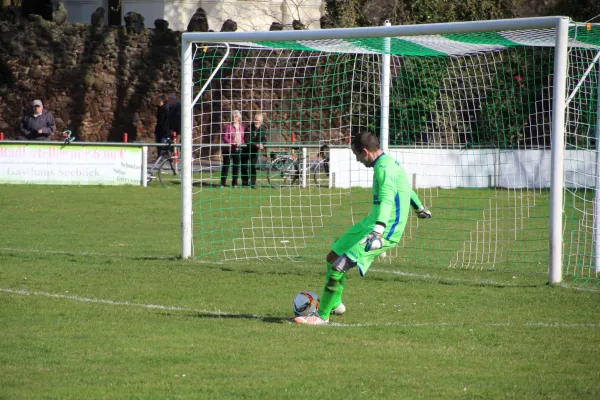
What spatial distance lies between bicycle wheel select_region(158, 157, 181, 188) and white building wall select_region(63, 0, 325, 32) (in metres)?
11.8

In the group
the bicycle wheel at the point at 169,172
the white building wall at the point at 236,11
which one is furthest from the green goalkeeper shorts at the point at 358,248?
the white building wall at the point at 236,11

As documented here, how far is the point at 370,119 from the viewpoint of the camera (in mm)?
22844

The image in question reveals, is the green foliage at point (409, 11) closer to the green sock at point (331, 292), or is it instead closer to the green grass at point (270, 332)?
the green grass at point (270, 332)

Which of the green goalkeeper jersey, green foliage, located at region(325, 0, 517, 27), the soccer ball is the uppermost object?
green foliage, located at region(325, 0, 517, 27)

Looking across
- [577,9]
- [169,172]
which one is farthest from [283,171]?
[577,9]

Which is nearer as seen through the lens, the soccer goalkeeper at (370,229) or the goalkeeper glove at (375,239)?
the goalkeeper glove at (375,239)

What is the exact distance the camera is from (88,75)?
32750 millimetres

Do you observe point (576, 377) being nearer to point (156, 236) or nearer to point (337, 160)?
point (156, 236)

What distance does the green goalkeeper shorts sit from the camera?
755 cm

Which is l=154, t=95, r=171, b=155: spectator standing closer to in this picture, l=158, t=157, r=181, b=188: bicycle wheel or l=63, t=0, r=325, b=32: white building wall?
l=158, t=157, r=181, b=188: bicycle wheel

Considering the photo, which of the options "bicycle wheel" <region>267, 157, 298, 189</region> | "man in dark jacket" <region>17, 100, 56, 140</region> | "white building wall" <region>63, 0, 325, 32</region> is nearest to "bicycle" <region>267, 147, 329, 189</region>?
"bicycle wheel" <region>267, 157, 298, 189</region>

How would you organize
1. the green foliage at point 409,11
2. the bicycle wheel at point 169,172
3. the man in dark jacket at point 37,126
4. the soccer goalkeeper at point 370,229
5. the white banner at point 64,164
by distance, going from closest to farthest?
the soccer goalkeeper at point 370,229 → the white banner at point 64,164 → the bicycle wheel at point 169,172 → the man in dark jacket at point 37,126 → the green foliage at point 409,11

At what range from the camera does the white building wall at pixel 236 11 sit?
114 ft

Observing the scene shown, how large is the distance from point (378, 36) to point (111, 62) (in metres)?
23.7
